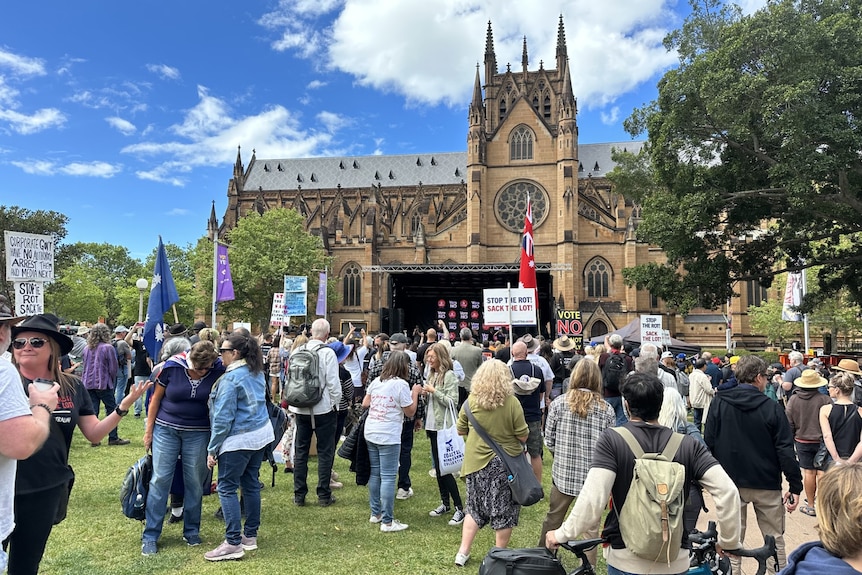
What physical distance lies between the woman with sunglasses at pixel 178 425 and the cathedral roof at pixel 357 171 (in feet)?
167

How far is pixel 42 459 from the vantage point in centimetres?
295

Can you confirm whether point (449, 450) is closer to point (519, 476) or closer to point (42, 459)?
point (519, 476)

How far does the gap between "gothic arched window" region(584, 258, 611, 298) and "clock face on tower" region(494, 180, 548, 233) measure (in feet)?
16.4

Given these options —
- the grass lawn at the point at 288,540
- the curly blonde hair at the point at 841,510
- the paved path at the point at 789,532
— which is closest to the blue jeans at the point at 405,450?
the grass lawn at the point at 288,540

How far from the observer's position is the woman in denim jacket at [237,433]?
182 inches

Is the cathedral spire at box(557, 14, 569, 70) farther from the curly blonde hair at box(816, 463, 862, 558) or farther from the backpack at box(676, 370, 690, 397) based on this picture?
the curly blonde hair at box(816, 463, 862, 558)

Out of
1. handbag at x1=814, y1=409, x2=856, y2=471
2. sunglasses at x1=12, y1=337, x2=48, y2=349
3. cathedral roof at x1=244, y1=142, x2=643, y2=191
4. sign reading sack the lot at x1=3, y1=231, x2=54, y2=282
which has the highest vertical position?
cathedral roof at x1=244, y1=142, x2=643, y2=191

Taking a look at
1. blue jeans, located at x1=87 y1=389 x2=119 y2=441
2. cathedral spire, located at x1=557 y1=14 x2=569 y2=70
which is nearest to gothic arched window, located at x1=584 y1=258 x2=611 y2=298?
cathedral spire, located at x1=557 y1=14 x2=569 y2=70

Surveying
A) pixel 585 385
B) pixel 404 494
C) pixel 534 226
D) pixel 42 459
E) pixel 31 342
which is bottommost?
pixel 404 494

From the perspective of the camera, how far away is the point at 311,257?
4119 cm

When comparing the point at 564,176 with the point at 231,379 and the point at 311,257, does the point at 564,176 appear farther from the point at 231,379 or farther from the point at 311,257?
the point at 231,379

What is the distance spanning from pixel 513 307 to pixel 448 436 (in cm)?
833

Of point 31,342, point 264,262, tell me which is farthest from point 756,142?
point 264,262

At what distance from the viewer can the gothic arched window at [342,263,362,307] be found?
153ft
